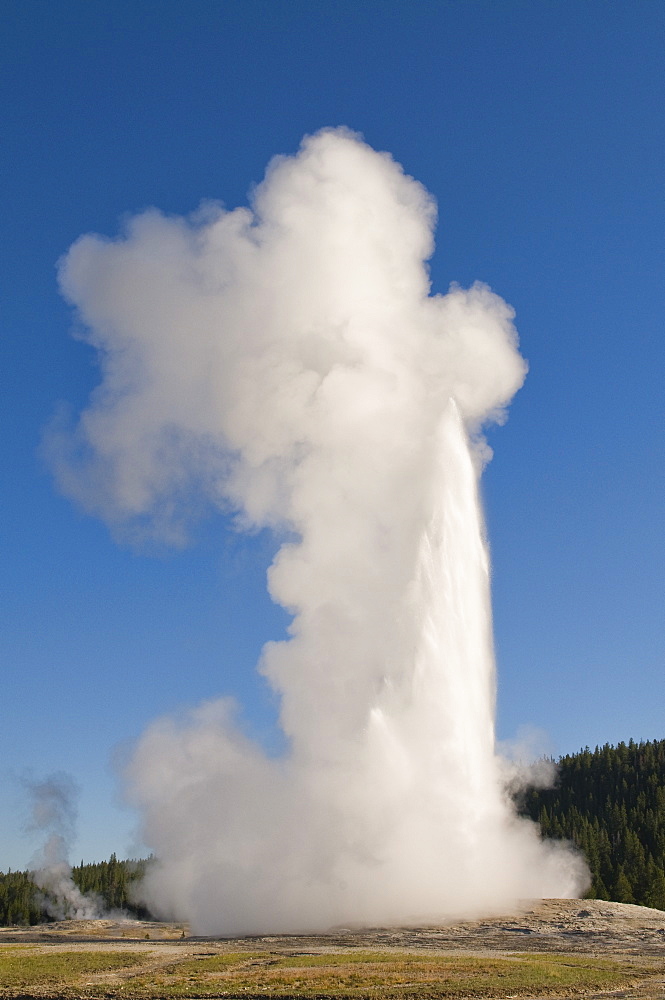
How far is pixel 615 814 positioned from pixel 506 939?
272 feet

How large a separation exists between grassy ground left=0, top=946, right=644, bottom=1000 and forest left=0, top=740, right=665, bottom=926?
47064 mm

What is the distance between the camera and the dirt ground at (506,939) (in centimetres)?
3909

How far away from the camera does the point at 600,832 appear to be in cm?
10156

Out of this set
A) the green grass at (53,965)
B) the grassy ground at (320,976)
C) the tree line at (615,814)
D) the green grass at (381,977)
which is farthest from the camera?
the tree line at (615,814)

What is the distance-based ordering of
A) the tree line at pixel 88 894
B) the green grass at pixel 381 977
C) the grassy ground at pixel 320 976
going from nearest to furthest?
the green grass at pixel 381 977 < the grassy ground at pixel 320 976 < the tree line at pixel 88 894

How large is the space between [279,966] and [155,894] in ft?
205

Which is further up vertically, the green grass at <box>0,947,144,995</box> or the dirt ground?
the green grass at <box>0,947,144,995</box>

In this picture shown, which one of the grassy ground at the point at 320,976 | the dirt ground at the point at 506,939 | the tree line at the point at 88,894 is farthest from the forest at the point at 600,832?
the grassy ground at the point at 320,976

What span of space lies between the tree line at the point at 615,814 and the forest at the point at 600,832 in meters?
0.11

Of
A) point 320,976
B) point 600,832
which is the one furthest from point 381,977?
point 600,832

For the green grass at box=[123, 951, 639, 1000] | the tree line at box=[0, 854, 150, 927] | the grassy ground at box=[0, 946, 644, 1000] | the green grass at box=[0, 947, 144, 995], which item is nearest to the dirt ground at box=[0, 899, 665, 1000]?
the green grass at box=[0, 947, 144, 995]

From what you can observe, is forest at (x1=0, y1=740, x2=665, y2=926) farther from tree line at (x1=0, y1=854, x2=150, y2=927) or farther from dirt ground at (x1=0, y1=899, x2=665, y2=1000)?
dirt ground at (x1=0, y1=899, x2=665, y2=1000)

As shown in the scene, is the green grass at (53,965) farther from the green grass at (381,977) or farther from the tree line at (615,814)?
the tree line at (615,814)

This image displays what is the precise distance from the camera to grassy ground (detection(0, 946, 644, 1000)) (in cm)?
2759
